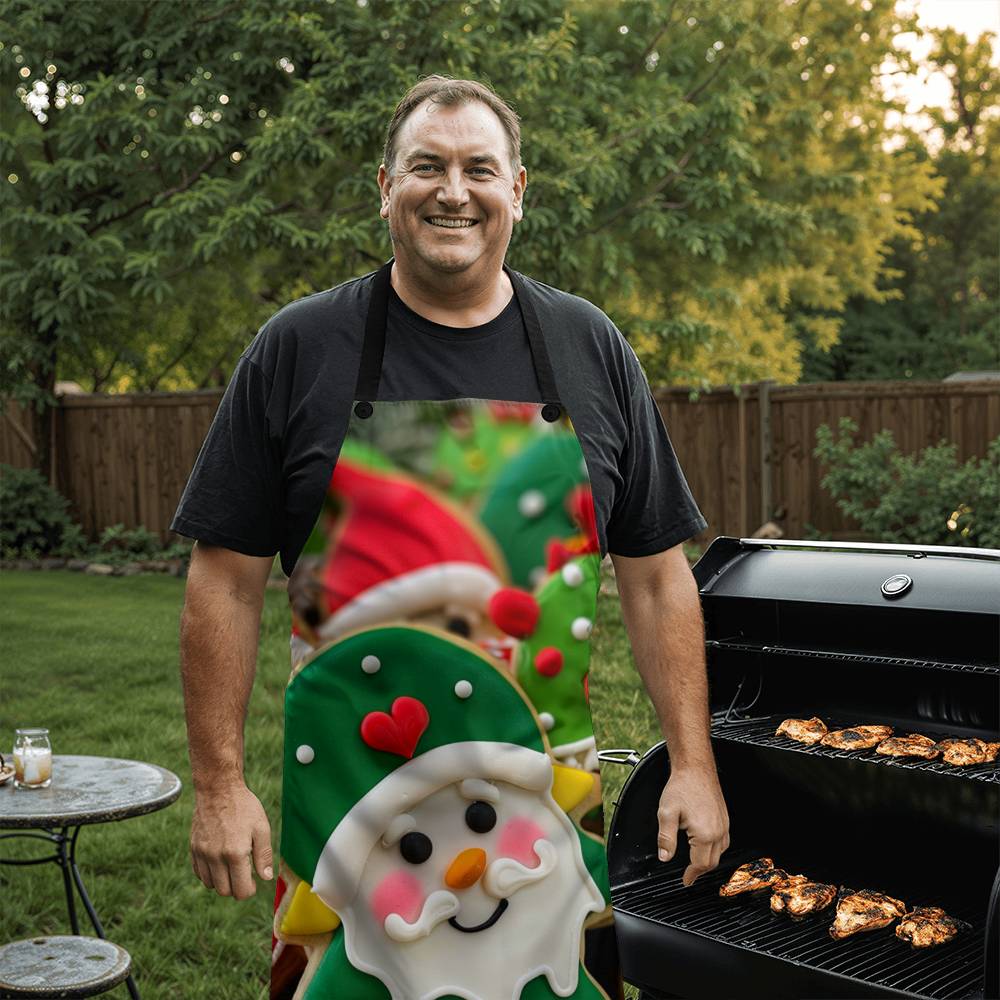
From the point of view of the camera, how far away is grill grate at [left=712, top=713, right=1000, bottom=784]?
8.40 ft

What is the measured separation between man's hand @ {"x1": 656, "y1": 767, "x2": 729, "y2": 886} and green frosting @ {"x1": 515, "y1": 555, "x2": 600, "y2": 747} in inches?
10.8

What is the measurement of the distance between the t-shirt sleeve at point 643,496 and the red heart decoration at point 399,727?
1.69 ft

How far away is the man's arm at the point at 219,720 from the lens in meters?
2.10

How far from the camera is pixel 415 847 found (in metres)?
2.07

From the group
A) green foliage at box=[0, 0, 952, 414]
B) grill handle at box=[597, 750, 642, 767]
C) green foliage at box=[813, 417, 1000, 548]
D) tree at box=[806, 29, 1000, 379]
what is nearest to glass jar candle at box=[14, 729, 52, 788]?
grill handle at box=[597, 750, 642, 767]

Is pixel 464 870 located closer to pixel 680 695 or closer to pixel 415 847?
pixel 415 847

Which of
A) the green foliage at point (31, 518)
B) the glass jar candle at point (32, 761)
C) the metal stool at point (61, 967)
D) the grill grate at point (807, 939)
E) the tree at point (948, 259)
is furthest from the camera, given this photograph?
the tree at point (948, 259)

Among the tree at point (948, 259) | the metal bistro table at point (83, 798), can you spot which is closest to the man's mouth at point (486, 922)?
the metal bistro table at point (83, 798)

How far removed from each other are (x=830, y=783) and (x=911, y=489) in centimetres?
782

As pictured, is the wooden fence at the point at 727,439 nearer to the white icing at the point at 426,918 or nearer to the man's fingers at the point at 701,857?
the man's fingers at the point at 701,857

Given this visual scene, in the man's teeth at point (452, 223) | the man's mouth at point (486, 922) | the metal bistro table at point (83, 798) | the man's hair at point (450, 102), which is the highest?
the man's hair at point (450, 102)

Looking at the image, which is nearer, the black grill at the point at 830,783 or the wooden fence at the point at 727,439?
the black grill at the point at 830,783

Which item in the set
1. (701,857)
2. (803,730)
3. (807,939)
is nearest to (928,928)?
(807,939)

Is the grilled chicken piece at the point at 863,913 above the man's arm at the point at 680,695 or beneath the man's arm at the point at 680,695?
beneath
